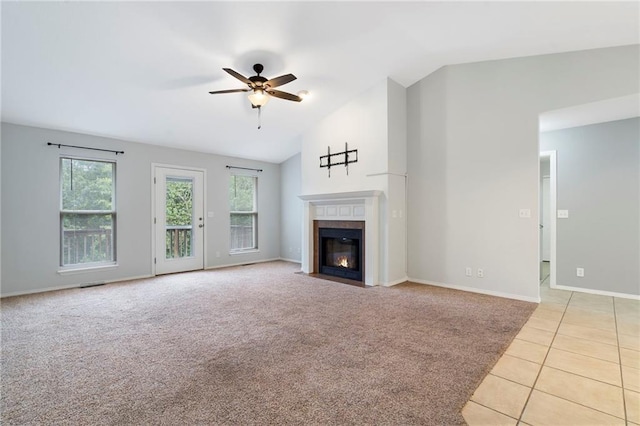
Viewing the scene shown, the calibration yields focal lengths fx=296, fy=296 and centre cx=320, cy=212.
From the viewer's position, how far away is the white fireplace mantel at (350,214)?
15.9 feet

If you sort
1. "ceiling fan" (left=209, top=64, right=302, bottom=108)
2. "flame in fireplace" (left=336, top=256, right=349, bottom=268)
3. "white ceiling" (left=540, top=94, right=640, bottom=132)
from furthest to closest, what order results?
"flame in fireplace" (left=336, top=256, right=349, bottom=268), "white ceiling" (left=540, top=94, right=640, bottom=132), "ceiling fan" (left=209, top=64, right=302, bottom=108)

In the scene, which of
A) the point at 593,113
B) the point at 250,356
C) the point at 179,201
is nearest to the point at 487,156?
the point at 593,113

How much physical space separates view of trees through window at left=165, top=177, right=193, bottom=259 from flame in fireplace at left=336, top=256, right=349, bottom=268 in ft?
10.2

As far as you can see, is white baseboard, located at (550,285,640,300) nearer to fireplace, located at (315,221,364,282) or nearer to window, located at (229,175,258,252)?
fireplace, located at (315,221,364,282)

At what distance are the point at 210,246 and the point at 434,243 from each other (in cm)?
454

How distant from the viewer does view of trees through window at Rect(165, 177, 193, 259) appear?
5912 millimetres

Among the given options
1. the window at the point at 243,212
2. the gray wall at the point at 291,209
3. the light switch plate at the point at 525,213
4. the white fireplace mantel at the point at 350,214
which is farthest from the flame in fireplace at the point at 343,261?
the light switch plate at the point at 525,213

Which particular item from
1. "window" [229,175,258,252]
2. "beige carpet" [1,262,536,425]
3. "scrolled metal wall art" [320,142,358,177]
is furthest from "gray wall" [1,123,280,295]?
"scrolled metal wall art" [320,142,358,177]

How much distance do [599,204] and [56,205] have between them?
8.14 m

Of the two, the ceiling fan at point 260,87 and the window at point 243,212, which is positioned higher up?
the ceiling fan at point 260,87

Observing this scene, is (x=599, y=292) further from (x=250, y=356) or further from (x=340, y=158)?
(x=250, y=356)

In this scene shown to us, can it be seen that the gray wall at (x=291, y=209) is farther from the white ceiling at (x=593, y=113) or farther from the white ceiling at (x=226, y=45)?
the white ceiling at (x=593, y=113)

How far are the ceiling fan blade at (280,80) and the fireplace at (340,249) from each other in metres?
2.65

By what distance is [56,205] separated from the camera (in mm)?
4672
